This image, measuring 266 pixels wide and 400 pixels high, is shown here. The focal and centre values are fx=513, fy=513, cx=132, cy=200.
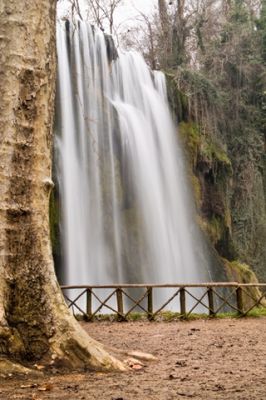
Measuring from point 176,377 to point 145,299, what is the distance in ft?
39.1

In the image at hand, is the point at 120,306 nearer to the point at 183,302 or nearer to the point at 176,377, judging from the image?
the point at 183,302

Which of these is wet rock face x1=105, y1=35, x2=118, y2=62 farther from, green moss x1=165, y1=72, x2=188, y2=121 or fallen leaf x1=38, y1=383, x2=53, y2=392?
fallen leaf x1=38, y1=383, x2=53, y2=392

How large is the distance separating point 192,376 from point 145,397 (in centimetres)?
97

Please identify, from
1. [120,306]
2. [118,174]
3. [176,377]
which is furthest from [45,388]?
[118,174]

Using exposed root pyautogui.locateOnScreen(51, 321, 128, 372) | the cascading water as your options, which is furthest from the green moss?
exposed root pyautogui.locateOnScreen(51, 321, 128, 372)

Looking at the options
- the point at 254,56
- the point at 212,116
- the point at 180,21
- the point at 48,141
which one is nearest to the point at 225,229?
the point at 212,116

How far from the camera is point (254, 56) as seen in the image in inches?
1038

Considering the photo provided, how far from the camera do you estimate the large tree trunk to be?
4566mm

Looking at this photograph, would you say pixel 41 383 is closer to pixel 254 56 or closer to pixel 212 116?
pixel 212 116

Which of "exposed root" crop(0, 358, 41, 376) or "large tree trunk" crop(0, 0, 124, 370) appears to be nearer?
"exposed root" crop(0, 358, 41, 376)

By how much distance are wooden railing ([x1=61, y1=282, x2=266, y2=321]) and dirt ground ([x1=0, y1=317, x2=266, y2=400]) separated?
330 centimetres

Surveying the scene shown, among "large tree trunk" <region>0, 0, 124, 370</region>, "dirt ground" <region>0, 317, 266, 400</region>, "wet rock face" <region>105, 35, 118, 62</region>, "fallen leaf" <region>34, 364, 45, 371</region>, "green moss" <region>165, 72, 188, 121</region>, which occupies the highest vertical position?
"wet rock face" <region>105, 35, 118, 62</region>

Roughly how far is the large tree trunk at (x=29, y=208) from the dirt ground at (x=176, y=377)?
1.12 ft

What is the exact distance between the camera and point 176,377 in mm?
4410
